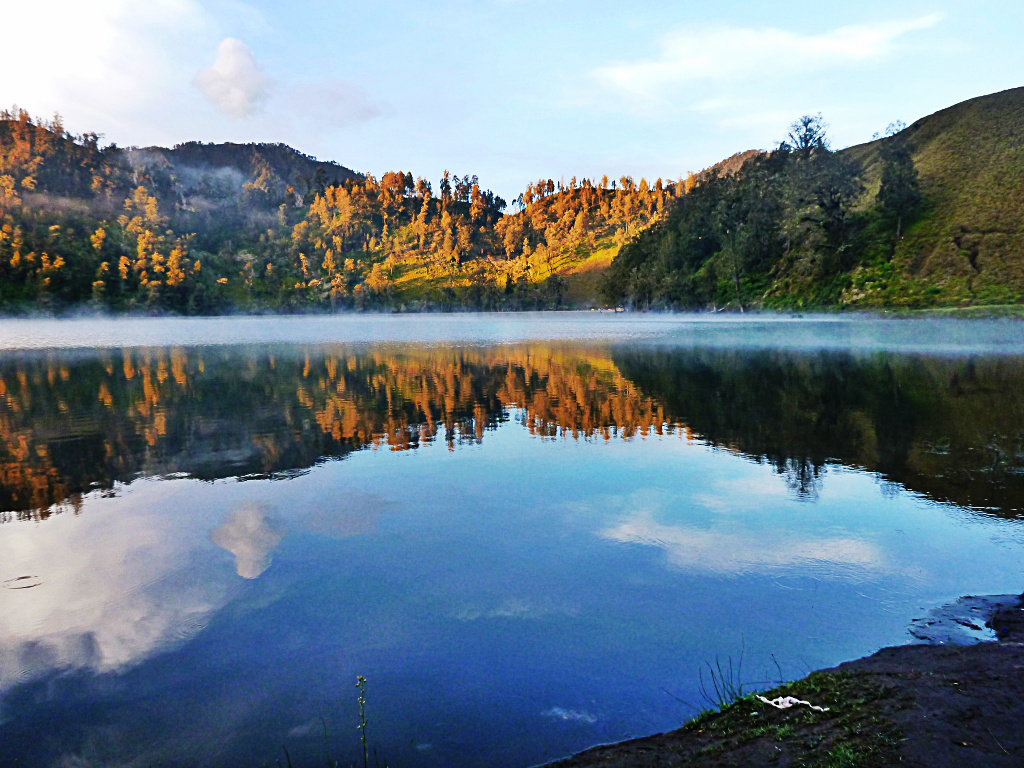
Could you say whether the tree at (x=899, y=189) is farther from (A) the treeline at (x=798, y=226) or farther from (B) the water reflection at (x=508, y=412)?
(B) the water reflection at (x=508, y=412)

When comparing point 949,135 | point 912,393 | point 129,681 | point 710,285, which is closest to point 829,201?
point 710,285

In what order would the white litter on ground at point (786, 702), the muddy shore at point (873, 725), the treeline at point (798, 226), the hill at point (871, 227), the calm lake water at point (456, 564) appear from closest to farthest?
the muddy shore at point (873, 725)
the white litter on ground at point (786, 702)
the calm lake water at point (456, 564)
the hill at point (871, 227)
the treeline at point (798, 226)

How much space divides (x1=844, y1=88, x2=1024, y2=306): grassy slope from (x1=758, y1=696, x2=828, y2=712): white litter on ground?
5145 inches

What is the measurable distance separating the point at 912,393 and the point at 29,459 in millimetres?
40906

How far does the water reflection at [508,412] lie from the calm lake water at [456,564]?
0.87ft

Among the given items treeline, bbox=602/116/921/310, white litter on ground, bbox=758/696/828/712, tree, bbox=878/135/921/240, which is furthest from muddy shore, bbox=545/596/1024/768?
tree, bbox=878/135/921/240

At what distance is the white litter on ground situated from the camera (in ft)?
24.9

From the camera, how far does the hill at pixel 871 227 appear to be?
125 m

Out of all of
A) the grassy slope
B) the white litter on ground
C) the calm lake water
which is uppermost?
the grassy slope

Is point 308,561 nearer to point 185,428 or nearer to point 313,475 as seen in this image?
point 313,475

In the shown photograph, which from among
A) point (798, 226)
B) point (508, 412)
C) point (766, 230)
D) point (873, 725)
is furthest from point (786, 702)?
point (766, 230)

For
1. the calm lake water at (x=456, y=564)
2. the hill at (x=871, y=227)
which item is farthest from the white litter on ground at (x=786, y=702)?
the hill at (x=871, y=227)

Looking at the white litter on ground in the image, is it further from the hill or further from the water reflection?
the hill

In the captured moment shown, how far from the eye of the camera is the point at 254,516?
1659 centimetres
